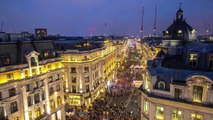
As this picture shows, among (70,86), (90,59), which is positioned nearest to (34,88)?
(70,86)

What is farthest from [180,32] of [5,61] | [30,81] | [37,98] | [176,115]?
[5,61]

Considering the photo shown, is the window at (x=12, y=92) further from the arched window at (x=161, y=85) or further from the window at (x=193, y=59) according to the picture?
the window at (x=193, y=59)

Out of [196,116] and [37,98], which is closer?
[196,116]

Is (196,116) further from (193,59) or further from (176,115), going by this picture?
(193,59)

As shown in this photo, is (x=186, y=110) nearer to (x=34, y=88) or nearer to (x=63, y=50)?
(x=34, y=88)

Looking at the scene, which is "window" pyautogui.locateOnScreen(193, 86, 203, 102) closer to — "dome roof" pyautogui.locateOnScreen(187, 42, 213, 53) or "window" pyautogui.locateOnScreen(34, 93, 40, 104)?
"dome roof" pyautogui.locateOnScreen(187, 42, 213, 53)

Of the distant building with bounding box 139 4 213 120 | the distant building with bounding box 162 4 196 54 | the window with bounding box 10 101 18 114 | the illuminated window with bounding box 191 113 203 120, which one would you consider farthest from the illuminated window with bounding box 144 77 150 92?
the window with bounding box 10 101 18 114
